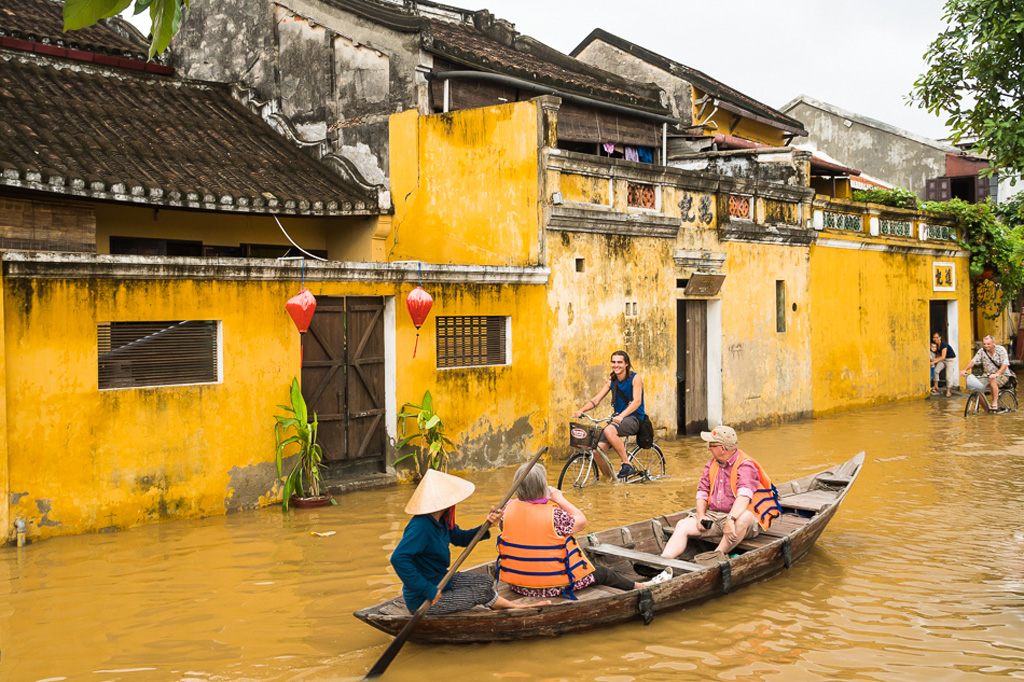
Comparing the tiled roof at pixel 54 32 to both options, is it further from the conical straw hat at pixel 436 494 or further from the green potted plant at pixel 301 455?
the conical straw hat at pixel 436 494

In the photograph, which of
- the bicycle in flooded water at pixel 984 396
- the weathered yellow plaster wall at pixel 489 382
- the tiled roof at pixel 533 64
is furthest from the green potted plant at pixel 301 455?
the bicycle in flooded water at pixel 984 396

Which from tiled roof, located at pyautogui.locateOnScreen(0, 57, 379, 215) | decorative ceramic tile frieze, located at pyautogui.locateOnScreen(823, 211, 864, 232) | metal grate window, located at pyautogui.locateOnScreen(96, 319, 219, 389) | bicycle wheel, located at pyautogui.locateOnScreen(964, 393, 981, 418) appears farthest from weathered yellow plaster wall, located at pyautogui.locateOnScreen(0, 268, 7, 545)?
bicycle wheel, located at pyautogui.locateOnScreen(964, 393, 981, 418)

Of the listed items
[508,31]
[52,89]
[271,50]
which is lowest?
[52,89]

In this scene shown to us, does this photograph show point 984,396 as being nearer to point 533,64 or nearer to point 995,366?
point 995,366

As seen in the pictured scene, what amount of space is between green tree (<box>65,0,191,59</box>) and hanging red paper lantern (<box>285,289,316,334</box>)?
257 inches

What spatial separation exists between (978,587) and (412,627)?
459 centimetres

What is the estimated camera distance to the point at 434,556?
5719 millimetres

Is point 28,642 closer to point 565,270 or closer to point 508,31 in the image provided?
point 565,270

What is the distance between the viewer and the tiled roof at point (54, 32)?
12.0 metres

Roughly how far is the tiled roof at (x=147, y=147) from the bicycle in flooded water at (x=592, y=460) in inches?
182

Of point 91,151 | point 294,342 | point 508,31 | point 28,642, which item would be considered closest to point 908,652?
point 28,642

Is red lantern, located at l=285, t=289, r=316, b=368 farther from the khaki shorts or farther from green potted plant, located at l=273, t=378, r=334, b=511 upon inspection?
the khaki shorts

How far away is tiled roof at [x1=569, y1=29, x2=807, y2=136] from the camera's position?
2203cm

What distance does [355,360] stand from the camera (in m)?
10.7
